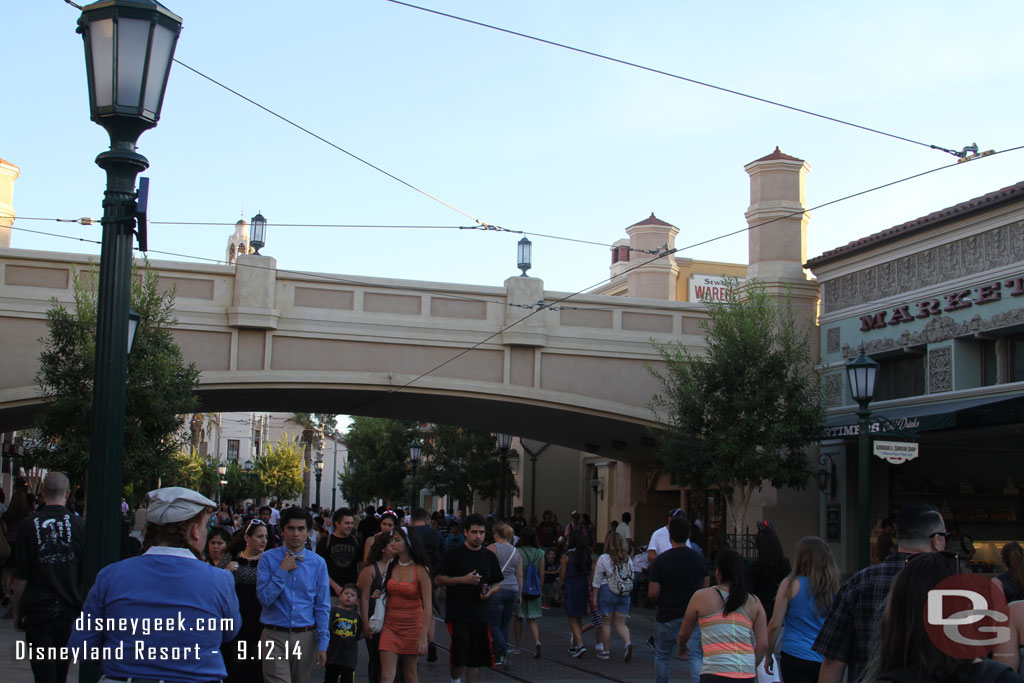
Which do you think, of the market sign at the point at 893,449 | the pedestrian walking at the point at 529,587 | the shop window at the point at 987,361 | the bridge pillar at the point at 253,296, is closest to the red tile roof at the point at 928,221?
the shop window at the point at 987,361

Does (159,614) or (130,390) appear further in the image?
(130,390)

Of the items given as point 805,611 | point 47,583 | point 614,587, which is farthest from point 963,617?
point 614,587

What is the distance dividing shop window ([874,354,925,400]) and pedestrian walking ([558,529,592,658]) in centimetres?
796

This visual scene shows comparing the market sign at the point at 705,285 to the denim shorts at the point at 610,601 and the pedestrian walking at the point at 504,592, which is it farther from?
the pedestrian walking at the point at 504,592

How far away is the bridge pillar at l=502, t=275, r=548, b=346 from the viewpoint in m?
23.2

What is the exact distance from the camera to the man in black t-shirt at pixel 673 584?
1015 centimetres

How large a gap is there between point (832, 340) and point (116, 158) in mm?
19634

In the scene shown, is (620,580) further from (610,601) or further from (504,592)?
(504,592)

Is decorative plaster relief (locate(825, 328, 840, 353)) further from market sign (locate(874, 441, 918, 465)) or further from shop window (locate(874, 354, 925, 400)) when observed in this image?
market sign (locate(874, 441, 918, 465))

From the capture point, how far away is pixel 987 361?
63.5ft

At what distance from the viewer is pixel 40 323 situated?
67.8 feet

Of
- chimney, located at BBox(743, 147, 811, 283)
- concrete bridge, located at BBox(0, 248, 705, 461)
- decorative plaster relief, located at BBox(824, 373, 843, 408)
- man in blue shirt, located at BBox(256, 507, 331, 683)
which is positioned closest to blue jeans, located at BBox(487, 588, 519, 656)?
man in blue shirt, located at BBox(256, 507, 331, 683)

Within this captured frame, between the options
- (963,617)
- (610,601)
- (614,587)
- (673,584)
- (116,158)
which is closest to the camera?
(963,617)

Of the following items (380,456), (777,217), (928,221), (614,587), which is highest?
(777,217)
